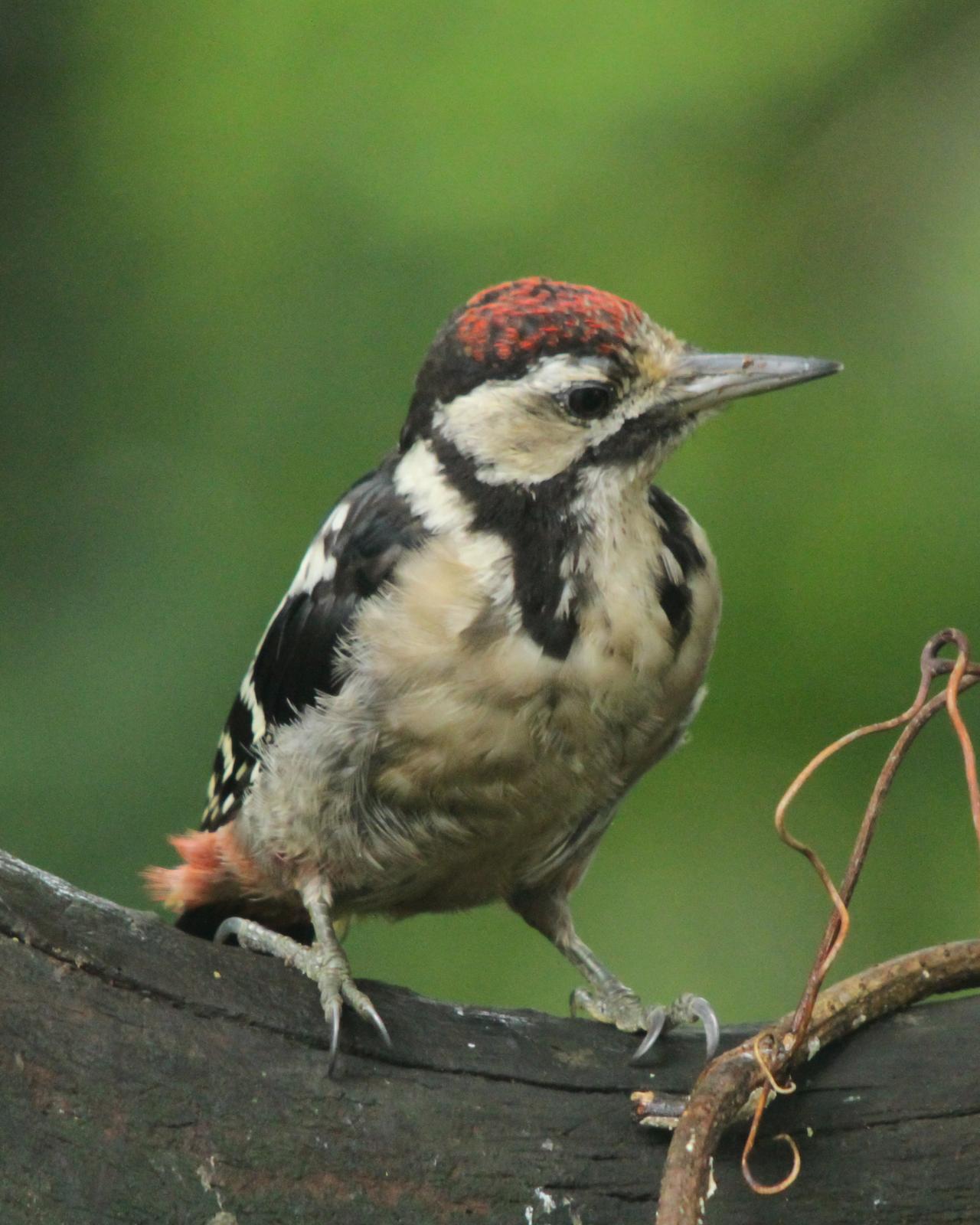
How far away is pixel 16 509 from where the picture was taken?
123 inches

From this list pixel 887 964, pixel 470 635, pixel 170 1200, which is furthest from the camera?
pixel 470 635

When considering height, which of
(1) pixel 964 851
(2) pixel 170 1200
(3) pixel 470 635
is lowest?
(2) pixel 170 1200

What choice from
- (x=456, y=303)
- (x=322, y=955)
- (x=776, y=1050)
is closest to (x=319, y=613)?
(x=322, y=955)

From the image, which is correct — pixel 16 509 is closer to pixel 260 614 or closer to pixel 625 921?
pixel 260 614

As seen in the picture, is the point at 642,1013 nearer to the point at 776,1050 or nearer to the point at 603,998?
the point at 603,998

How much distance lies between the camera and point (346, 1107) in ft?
5.90

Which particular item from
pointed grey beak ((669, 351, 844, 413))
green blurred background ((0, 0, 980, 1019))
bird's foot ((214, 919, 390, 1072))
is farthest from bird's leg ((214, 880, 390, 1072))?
pointed grey beak ((669, 351, 844, 413))

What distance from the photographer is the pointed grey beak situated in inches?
86.4

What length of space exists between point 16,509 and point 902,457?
1690 mm

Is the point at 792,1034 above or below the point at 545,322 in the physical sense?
below

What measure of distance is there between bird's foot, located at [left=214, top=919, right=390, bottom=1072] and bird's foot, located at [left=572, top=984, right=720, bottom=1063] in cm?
36

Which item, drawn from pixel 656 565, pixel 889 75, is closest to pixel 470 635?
pixel 656 565

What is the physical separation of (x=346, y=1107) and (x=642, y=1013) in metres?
0.53

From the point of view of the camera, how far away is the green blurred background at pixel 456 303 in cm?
285
